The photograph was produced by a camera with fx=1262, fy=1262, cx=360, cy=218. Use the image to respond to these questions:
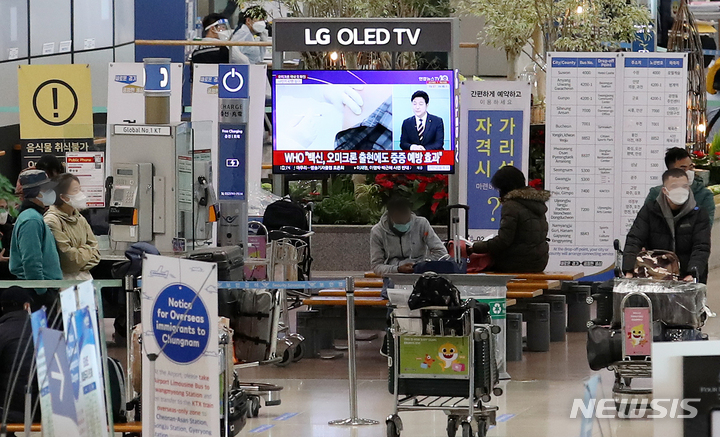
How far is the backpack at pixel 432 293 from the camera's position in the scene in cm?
680

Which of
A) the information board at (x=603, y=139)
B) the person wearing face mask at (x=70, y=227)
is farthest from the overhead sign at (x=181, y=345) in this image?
the information board at (x=603, y=139)

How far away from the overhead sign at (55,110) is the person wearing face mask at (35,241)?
12.4 ft

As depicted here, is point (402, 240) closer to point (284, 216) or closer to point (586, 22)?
point (284, 216)

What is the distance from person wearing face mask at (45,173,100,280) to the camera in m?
8.54

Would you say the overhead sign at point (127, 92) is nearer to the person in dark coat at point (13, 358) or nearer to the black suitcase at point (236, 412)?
the black suitcase at point (236, 412)

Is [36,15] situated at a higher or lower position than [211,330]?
higher

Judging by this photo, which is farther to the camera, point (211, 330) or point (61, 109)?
point (61, 109)

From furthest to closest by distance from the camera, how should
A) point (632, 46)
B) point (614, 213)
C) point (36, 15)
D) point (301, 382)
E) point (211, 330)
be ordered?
point (632, 46) < point (36, 15) < point (614, 213) < point (301, 382) < point (211, 330)

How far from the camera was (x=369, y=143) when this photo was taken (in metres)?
11.8

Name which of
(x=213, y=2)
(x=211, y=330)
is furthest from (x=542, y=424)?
(x=213, y=2)

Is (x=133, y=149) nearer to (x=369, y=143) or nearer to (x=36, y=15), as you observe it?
(x=369, y=143)

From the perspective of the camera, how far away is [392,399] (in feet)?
26.6

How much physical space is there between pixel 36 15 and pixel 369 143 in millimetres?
7882

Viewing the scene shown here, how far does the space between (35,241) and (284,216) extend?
13.7 ft
